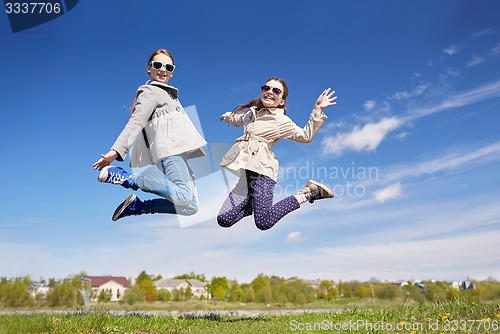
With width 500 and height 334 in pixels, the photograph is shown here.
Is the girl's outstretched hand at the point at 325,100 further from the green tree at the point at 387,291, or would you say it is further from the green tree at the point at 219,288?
the green tree at the point at 219,288

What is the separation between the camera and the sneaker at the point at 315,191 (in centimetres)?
638

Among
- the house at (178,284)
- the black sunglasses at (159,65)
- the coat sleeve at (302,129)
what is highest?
the black sunglasses at (159,65)

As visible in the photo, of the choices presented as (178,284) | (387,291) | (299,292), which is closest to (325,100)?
(387,291)

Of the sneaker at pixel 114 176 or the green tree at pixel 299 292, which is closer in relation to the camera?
the sneaker at pixel 114 176

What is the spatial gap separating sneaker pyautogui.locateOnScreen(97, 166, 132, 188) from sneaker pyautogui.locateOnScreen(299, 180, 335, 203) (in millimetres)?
2394

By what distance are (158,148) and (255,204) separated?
59.0 inches

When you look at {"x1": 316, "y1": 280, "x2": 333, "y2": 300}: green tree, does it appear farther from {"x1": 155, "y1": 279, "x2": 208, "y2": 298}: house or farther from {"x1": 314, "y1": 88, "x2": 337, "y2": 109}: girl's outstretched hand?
{"x1": 314, "y1": 88, "x2": 337, "y2": 109}: girl's outstretched hand

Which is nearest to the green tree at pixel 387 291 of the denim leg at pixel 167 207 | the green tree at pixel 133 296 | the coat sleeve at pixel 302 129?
the green tree at pixel 133 296

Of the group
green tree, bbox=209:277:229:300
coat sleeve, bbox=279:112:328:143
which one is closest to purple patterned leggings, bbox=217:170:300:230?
coat sleeve, bbox=279:112:328:143

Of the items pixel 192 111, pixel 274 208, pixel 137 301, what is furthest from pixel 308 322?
pixel 137 301

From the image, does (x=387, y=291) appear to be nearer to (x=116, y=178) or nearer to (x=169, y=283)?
Result: (x=116, y=178)

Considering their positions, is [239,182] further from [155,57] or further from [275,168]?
[155,57]

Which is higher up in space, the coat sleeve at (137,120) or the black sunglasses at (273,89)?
the black sunglasses at (273,89)

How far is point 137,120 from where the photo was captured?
6074 mm
